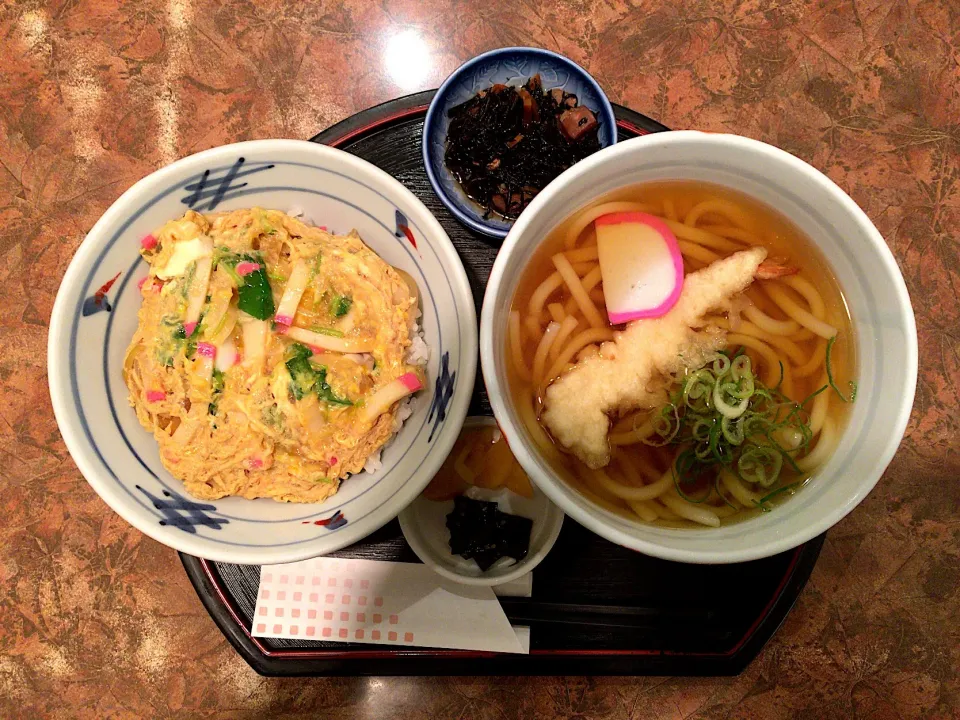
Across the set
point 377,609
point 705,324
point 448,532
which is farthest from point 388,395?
point 705,324

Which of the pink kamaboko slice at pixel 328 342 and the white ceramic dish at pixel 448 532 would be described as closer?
the pink kamaboko slice at pixel 328 342

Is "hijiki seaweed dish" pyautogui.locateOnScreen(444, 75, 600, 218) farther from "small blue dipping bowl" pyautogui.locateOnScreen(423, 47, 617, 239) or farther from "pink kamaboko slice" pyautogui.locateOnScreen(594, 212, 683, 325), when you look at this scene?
"pink kamaboko slice" pyautogui.locateOnScreen(594, 212, 683, 325)

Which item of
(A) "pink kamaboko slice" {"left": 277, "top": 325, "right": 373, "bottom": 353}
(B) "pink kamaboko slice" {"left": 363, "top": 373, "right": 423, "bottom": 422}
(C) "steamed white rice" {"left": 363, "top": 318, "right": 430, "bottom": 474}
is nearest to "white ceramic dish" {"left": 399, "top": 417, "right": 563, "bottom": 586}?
(C) "steamed white rice" {"left": 363, "top": 318, "right": 430, "bottom": 474}

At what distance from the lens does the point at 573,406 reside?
1448mm

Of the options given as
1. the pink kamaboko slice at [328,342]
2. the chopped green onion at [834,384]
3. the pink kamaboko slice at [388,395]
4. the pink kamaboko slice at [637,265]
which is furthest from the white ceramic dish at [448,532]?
the chopped green onion at [834,384]

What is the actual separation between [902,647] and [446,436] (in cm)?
176

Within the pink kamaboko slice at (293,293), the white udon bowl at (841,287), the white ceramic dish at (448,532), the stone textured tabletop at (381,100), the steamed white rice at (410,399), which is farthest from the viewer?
the stone textured tabletop at (381,100)

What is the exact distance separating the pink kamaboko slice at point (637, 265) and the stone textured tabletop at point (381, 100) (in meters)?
0.86

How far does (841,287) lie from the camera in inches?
55.4

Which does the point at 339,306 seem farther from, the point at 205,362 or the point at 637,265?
the point at 637,265

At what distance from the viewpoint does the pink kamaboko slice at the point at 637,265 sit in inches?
57.9

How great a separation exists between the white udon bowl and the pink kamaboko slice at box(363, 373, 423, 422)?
10.8 inches

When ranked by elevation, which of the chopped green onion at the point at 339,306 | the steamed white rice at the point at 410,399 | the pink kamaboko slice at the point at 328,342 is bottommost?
the steamed white rice at the point at 410,399

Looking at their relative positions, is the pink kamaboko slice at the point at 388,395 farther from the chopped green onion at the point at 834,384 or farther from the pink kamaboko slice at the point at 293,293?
the chopped green onion at the point at 834,384
